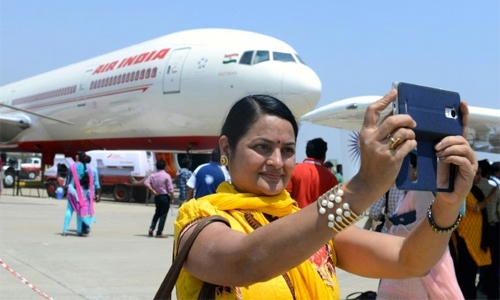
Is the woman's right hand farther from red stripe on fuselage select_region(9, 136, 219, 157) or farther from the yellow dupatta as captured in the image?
red stripe on fuselage select_region(9, 136, 219, 157)

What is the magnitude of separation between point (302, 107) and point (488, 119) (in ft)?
36.6

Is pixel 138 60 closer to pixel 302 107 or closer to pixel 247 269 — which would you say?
pixel 302 107

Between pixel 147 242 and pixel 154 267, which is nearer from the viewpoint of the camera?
pixel 154 267

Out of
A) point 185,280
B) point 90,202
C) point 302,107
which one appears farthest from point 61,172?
point 185,280

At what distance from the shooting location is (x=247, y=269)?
148 cm

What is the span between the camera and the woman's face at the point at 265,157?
70.3 inches

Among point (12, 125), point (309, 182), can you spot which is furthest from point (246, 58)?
point (12, 125)

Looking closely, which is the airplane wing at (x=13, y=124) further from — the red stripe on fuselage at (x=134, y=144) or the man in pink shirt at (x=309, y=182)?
the man in pink shirt at (x=309, y=182)

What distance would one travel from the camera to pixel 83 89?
76.0ft

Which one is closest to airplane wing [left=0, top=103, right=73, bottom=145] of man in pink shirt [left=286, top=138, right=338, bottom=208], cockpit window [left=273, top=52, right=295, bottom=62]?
cockpit window [left=273, top=52, right=295, bottom=62]

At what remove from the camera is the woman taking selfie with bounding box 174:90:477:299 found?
138 cm

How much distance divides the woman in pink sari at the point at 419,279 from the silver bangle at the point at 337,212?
276 cm

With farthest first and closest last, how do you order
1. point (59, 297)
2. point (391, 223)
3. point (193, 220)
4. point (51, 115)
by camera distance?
point (51, 115) → point (59, 297) → point (391, 223) → point (193, 220)

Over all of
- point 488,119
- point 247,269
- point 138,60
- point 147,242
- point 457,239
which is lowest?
point 147,242
